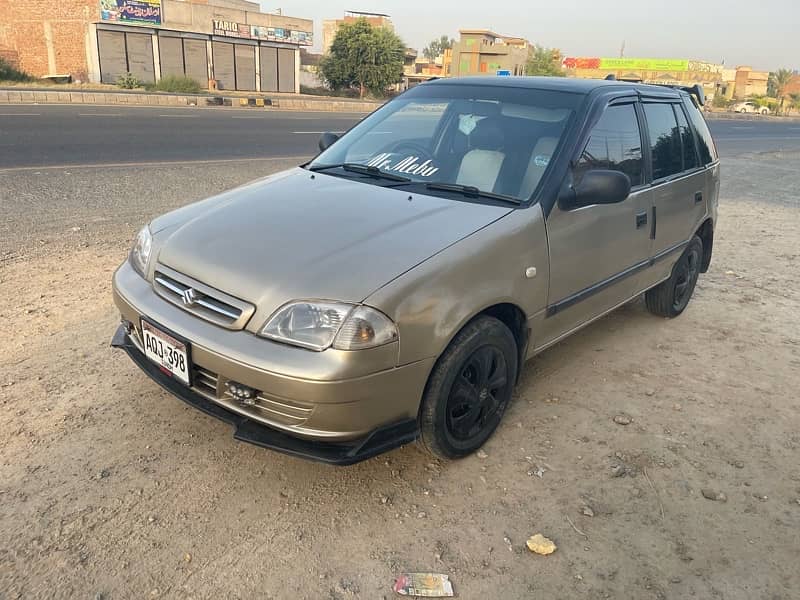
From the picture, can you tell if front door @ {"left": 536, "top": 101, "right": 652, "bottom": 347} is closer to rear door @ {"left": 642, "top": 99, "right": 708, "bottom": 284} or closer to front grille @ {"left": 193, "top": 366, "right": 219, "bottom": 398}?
rear door @ {"left": 642, "top": 99, "right": 708, "bottom": 284}

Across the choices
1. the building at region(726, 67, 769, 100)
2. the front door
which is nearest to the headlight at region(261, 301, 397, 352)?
the front door

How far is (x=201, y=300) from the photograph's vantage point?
8.54 feet

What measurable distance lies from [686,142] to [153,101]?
24.8 metres

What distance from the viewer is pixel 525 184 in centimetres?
319

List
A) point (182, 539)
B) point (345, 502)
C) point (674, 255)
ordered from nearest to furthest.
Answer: point (182, 539)
point (345, 502)
point (674, 255)

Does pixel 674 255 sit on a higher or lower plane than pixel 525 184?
lower

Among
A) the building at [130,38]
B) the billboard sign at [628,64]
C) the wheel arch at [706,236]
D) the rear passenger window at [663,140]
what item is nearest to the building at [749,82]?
the billboard sign at [628,64]

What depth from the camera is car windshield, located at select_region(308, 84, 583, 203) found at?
326cm

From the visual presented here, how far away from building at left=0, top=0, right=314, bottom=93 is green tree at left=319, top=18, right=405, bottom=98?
18.7 feet

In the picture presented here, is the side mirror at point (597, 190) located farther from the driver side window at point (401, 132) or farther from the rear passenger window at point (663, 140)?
the rear passenger window at point (663, 140)

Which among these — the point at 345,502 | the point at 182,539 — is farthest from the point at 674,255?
the point at 182,539

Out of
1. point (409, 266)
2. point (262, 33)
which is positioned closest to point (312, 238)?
point (409, 266)

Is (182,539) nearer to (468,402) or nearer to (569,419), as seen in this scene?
(468,402)

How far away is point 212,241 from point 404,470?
1.36 m
